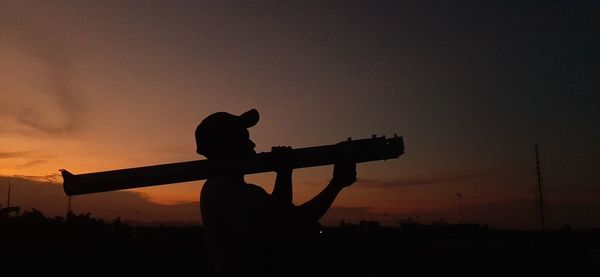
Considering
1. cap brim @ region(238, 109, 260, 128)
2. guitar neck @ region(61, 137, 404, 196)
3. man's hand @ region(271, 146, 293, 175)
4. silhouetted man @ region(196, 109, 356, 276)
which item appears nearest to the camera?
silhouetted man @ region(196, 109, 356, 276)

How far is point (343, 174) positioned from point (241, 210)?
3.00ft

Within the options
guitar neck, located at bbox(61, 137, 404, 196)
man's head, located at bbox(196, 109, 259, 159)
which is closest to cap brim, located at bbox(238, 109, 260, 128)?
man's head, located at bbox(196, 109, 259, 159)

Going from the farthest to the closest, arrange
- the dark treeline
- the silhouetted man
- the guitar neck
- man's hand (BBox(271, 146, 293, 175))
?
the dark treeline
the guitar neck
man's hand (BBox(271, 146, 293, 175))
the silhouetted man

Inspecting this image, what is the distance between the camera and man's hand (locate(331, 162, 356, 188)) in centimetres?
359

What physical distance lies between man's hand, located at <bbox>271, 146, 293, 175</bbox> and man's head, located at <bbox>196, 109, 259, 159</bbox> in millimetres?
337

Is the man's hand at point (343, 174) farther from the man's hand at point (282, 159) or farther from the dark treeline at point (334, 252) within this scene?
the dark treeline at point (334, 252)

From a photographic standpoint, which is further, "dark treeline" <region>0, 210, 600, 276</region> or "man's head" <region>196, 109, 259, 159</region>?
"dark treeline" <region>0, 210, 600, 276</region>

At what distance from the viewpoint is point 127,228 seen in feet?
68.3

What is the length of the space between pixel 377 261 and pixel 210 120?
44.8 ft

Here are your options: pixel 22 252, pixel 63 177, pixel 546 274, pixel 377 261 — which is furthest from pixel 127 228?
pixel 63 177

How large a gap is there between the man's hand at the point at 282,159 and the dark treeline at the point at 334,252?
650cm

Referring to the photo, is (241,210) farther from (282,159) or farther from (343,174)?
(343,174)

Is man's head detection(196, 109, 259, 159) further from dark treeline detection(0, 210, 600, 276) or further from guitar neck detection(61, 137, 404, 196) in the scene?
dark treeline detection(0, 210, 600, 276)

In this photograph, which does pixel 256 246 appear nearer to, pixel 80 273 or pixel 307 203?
pixel 307 203
